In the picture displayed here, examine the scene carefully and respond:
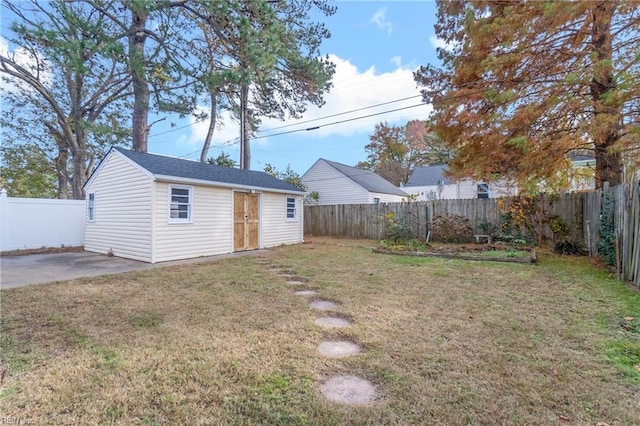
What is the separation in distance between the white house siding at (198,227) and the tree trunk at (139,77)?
11.7 ft

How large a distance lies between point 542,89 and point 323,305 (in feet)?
24.2

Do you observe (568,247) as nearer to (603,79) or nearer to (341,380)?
(603,79)

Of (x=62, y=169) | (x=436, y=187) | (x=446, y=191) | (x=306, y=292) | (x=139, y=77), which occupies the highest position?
(x=139, y=77)

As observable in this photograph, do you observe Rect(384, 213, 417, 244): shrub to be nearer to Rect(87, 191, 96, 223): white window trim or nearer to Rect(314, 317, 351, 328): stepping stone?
Rect(314, 317, 351, 328): stepping stone

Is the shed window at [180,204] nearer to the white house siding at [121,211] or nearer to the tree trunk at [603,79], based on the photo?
the white house siding at [121,211]

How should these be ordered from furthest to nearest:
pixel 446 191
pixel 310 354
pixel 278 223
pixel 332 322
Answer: pixel 446 191, pixel 278 223, pixel 332 322, pixel 310 354

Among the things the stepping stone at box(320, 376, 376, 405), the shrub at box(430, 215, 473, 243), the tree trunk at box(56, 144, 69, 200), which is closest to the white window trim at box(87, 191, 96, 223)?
the tree trunk at box(56, 144, 69, 200)

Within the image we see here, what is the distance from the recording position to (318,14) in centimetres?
1110

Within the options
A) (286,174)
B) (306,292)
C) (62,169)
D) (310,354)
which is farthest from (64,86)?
(310,354)

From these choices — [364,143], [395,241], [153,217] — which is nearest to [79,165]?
[153,217]

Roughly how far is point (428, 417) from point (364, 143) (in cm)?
3151

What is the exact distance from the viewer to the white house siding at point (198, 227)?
25.0ft

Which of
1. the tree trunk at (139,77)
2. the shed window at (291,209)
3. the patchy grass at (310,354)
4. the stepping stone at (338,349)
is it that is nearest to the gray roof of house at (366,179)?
the shed window at (291,209)

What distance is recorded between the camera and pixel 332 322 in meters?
3.48
